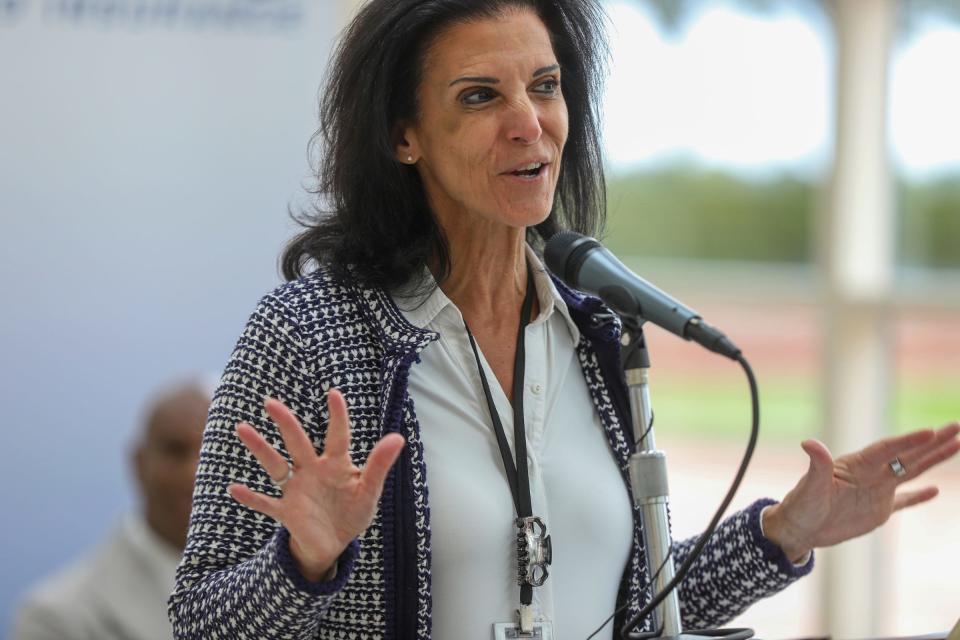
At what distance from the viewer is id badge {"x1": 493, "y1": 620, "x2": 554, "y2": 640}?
1.68 meters

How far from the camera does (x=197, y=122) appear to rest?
350cm

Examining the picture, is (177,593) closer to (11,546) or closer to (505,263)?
(505,263)

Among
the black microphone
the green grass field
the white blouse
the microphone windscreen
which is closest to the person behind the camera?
the black microphone

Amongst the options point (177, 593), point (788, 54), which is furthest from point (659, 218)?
point (177, 593)

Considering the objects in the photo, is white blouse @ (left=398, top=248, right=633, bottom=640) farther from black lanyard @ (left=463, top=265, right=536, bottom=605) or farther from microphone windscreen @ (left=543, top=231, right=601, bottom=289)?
microphone windscreen @ (left=543, top=231, right=601, bottom=289)

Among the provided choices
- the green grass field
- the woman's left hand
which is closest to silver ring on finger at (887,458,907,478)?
the woman's left hand

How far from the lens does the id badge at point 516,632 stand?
168 cm

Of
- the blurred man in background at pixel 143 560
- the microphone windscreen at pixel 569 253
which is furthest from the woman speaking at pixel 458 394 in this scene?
the blurred man in background at pixel 143 560

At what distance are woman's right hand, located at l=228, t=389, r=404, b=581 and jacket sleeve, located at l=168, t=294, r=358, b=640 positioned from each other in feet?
0.16

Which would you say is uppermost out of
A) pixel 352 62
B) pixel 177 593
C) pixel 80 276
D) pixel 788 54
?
pixel 788 54

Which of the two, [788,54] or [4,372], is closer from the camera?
[4,372]

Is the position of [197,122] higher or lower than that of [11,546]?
higher

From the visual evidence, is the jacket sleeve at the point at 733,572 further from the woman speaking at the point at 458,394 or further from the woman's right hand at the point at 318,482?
the woman's right hand at the point at 318,482

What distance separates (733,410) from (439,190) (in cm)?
412
